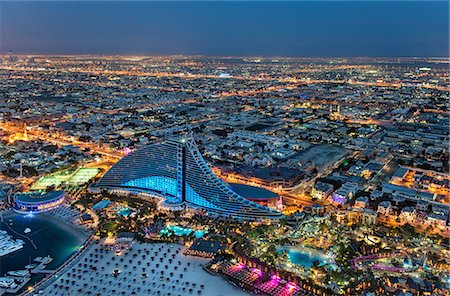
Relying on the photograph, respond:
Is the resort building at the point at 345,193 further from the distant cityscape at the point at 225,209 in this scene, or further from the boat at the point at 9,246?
the boat at the point at 9,246

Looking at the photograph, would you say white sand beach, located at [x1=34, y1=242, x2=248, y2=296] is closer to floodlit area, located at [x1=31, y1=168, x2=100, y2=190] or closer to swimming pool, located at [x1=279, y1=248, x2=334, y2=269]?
swimming pool, located at [x1=279, y1=248, x2=334, y2=269]

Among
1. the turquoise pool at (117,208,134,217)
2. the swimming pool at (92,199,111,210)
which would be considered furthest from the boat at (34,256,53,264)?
the swimming pool at (92,199,111,210)

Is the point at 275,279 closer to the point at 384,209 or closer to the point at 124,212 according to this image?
the point at 384,209

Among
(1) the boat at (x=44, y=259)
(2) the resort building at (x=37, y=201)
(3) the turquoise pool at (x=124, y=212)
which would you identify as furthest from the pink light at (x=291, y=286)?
(2) the resort building at (x=37, y=201)

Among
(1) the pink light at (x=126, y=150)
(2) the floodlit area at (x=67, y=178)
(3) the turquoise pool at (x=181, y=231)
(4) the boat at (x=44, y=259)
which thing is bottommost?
(4) the boat at (x=44, y=259)

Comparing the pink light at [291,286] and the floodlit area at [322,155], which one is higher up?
the floodlit area at [322,155]

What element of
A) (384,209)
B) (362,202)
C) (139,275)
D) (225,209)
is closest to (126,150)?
(225,209)

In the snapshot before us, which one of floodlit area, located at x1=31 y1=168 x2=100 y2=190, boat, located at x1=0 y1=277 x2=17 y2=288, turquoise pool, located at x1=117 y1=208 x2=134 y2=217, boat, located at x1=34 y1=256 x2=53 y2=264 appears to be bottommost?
boat, located at x1=0 y1=277 x2=17 y2=288

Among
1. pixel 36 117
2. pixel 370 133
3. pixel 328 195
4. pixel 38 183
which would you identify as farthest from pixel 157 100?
pixel 328 195

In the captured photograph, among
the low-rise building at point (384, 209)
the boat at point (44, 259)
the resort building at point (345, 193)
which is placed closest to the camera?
the boat at point (44, 259)
